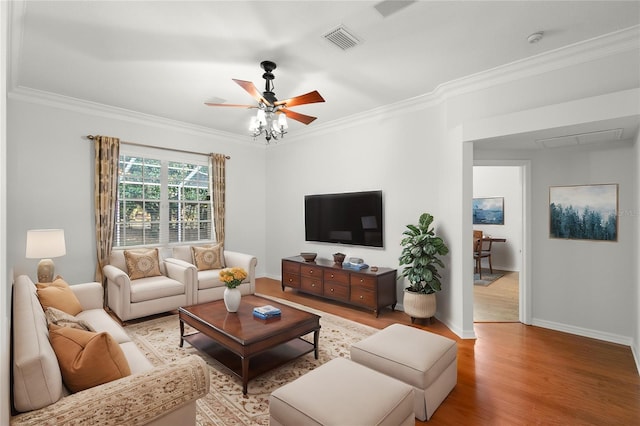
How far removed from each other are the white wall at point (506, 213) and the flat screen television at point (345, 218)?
4123 millimetres

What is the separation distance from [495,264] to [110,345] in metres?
8.18

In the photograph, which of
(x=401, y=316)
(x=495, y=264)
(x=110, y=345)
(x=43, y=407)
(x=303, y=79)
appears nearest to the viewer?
(x=43, y=407)

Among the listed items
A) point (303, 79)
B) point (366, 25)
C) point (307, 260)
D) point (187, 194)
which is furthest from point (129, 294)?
point (366, 25)

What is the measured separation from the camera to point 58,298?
2.71 meters

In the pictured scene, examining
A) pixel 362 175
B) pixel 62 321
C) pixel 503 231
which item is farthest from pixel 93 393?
pixel 503 231

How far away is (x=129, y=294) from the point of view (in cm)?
382

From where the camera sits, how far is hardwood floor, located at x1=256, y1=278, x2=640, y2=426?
222 centimetres

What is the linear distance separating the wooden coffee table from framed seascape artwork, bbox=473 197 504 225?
21.8ft

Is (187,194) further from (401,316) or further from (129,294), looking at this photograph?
(401,316)

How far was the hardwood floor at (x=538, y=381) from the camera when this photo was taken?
87.4 inches

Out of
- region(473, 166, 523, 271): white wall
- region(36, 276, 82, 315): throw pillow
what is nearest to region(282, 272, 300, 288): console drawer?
region(36, 276, 82, 315): throw pillow

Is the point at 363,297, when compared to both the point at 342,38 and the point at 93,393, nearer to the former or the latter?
the point at 342,38

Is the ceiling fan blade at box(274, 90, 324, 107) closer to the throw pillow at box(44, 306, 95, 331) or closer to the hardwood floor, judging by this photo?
the throw pillow at box(44, 306, 95, 331)

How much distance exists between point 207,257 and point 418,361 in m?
3.81
